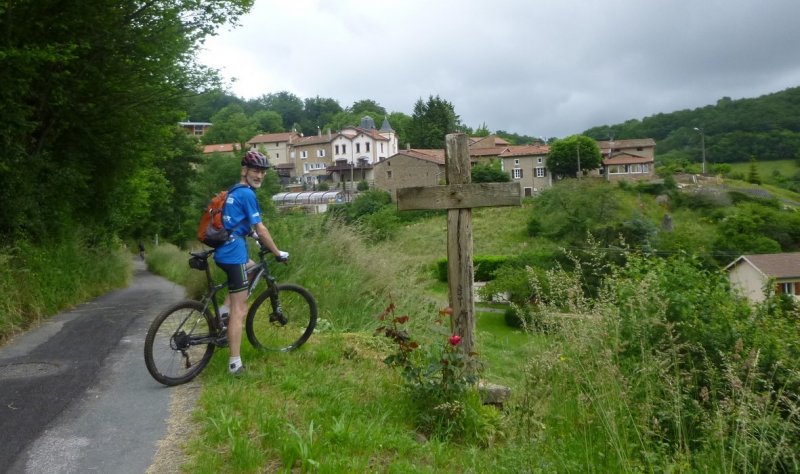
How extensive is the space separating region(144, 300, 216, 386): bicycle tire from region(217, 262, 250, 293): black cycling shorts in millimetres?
366

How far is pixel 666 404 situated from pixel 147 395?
4143 millimetres

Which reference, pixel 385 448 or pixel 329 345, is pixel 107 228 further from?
pixel 385 448

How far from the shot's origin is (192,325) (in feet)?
18.7

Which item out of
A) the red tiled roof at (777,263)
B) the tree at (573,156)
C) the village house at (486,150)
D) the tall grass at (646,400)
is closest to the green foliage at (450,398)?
the tall grass at (646,400)

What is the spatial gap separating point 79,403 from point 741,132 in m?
94.7

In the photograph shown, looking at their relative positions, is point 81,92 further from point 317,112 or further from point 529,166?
point 317,112

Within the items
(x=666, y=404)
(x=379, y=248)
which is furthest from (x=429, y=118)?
(x=666, y=404)

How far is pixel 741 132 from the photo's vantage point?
85.4 m

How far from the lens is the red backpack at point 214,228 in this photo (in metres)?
5.56

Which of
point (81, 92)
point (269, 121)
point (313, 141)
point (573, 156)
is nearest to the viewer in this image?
point (81, 92)

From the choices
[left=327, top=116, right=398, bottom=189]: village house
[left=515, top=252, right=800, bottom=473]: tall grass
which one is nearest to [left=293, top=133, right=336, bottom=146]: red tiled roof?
[left=327, top=116, right=398, bottom=189]: village house

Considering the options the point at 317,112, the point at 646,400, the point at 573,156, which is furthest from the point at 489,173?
the point at 317,112

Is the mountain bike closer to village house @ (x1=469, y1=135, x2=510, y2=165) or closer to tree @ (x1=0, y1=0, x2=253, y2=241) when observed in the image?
tree @ (x1=0, y1=0, x2=253, y2=241)

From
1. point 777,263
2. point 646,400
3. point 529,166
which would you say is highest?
point 529,166
